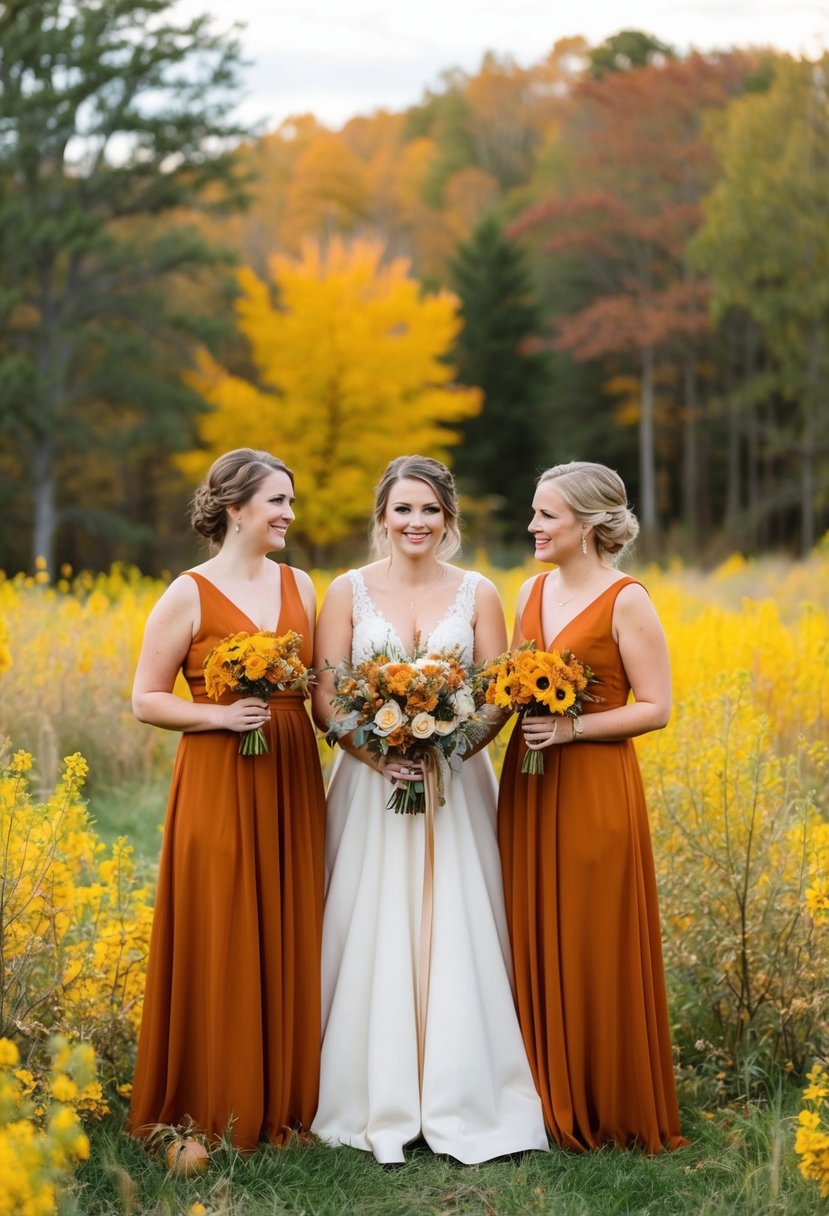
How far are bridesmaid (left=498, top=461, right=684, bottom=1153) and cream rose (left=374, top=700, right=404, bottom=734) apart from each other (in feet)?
1.52

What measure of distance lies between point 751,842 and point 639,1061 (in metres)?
1.07

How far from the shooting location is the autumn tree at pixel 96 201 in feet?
84.7

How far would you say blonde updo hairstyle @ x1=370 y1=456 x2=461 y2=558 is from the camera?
4.48 metres

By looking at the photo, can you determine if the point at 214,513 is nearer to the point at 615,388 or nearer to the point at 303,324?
the point at 303,324

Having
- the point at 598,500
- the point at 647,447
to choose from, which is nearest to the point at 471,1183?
the point at 598,500

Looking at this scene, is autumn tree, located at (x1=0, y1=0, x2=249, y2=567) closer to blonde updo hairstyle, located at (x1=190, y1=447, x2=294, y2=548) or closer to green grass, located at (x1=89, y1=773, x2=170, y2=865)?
green grass, located at (x1=89, y1=773, x2=170, y2=865)

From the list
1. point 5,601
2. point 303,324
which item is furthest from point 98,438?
point 5,601

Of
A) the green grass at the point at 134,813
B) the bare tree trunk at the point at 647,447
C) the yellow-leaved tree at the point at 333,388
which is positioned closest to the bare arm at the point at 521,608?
the green grass at the point at 134,813

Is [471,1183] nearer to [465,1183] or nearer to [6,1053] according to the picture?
[465,1183]

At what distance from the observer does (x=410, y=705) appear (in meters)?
3.99

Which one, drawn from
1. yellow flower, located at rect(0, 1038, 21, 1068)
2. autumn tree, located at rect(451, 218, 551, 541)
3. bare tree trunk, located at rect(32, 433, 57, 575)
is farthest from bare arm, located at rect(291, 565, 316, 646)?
autumn tree, located at rect(451, 218, 551, 541)

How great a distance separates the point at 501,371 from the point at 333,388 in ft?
27.3

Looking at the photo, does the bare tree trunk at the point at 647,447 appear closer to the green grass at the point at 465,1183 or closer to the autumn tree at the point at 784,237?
the autumn tree at the point at 784,237

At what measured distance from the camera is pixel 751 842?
4.97 metres
